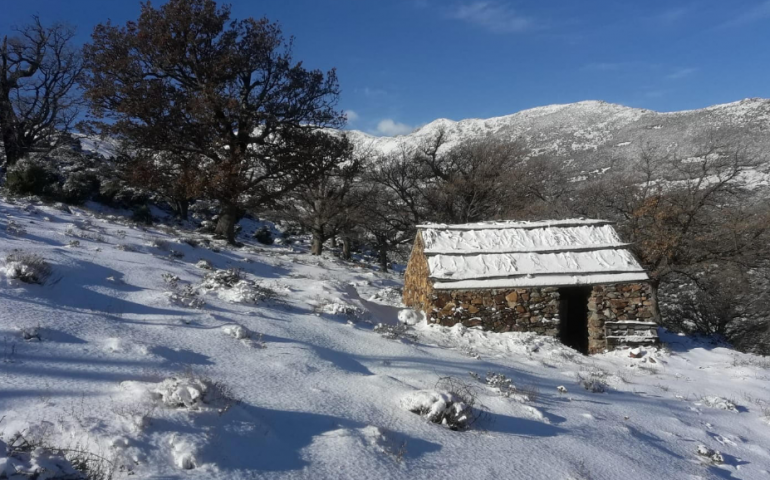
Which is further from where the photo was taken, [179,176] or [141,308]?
[179,176]

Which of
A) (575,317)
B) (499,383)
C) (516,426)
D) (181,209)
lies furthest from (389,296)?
(181,209)

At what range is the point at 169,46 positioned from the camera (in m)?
15.4

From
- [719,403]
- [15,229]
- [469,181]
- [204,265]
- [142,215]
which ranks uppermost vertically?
[469,181]

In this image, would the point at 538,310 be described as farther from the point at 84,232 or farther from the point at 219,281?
the point at 84,232

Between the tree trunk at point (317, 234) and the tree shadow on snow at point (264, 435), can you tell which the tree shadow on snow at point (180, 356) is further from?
the tree trunk at point (317, 234)

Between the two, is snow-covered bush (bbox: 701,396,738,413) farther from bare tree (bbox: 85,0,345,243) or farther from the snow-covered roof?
bare tree (bbox: 85,0,345,243)

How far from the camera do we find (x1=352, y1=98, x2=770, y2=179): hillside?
4109 centimetres

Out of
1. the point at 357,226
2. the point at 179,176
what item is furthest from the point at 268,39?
the point at 357,226

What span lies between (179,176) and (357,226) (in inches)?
386

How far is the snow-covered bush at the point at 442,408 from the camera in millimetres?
3566

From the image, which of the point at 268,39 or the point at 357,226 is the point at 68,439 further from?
the point at 357,226

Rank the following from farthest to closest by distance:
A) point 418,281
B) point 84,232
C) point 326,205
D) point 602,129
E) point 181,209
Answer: point 602,129 < point 181,209 < point 326,205 < point 418,281 < point 84,232

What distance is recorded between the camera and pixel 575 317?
39.4 ft

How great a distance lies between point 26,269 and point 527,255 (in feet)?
29.4
